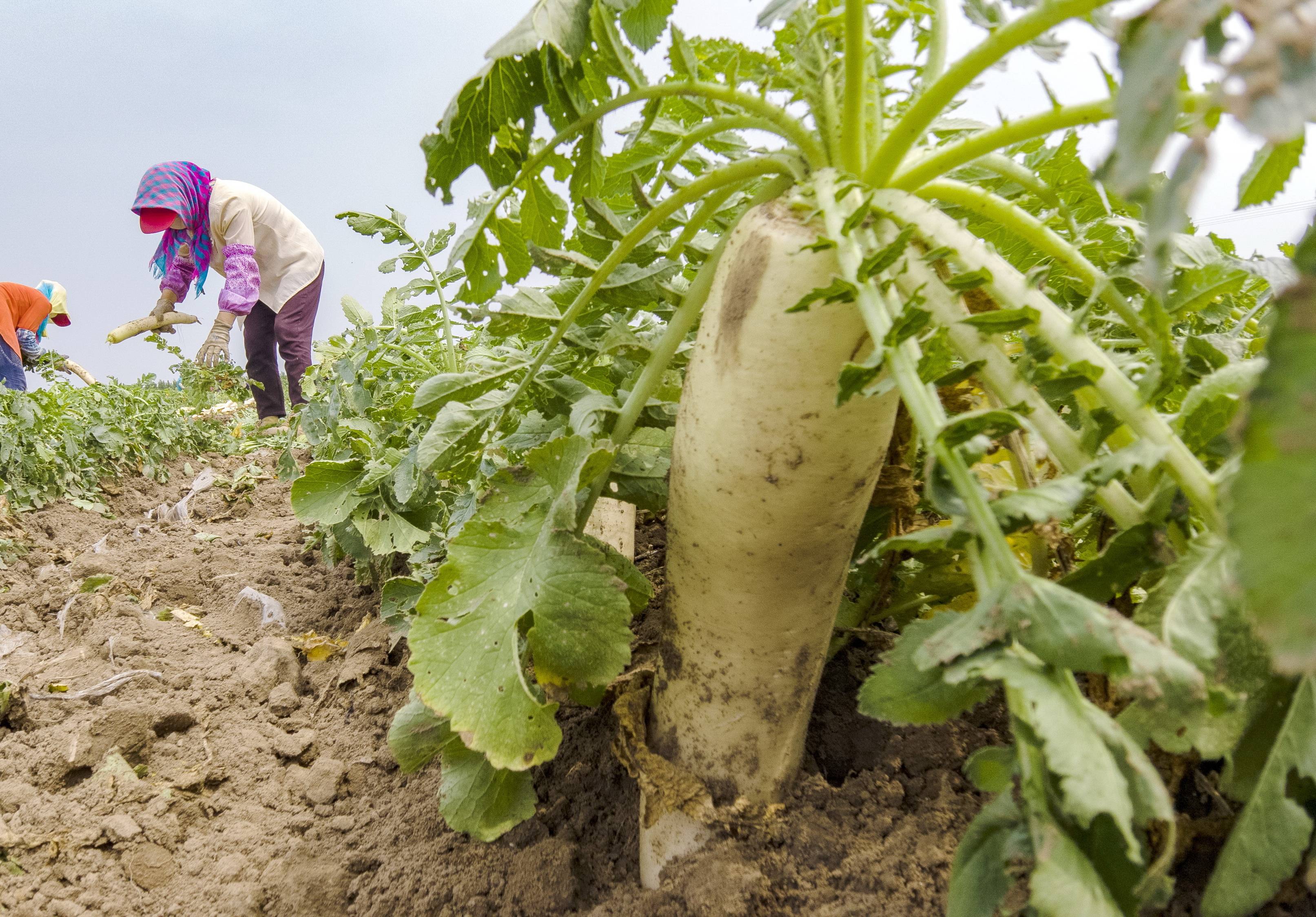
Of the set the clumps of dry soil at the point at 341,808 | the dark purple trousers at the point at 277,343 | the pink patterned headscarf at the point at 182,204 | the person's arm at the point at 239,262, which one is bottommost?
the clumps of dry soil at the point at 341,808

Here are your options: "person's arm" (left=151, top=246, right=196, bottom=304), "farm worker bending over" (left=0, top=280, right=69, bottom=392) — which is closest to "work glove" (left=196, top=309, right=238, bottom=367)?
"person's arm" (left=151, top=246, right=196, bottom=304)

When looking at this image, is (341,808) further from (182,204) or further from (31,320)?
(31,320)

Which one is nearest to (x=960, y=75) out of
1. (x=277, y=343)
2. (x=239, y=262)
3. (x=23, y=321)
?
(x=239, y=262)

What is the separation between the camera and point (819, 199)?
2.88 feet

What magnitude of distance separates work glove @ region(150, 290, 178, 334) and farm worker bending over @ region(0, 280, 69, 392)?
1855mm

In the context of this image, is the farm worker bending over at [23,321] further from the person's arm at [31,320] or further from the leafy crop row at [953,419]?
the leafy crop row at [953,419]

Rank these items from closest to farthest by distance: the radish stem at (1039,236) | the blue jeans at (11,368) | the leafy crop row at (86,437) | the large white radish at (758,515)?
the radish stem at (1039,236) → the large white radish at (758,515) → the leafy crop row at (86,437) → the blue jeans at (11,368)

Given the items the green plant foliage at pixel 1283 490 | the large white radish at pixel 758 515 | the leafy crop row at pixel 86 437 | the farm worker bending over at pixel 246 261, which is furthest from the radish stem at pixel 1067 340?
the farm worker bending over at pixel 246 261

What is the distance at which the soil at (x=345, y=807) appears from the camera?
999 millimetres

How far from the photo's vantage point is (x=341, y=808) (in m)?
1.39

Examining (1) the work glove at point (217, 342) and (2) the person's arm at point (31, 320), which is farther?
(2) the person's arm at point (31, 320)

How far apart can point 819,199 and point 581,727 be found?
38.3 inches

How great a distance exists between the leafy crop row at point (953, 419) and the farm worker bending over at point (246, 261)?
4207mm

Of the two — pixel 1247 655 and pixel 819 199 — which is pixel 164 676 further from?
pixel 1247 655
